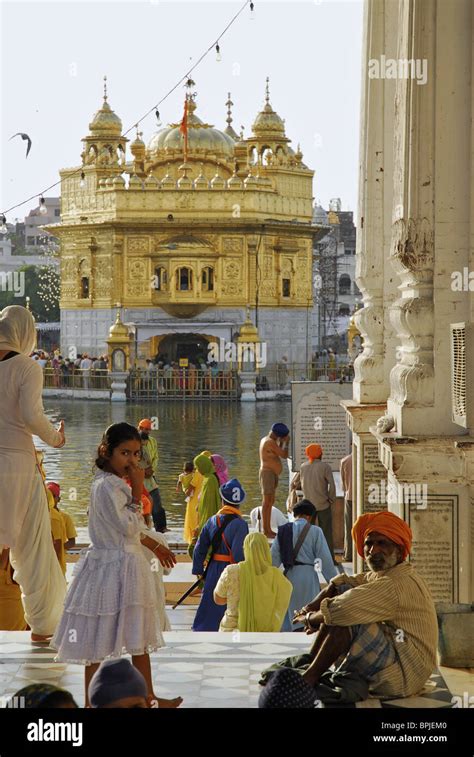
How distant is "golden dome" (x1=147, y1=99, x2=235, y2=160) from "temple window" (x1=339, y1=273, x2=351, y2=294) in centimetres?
2845

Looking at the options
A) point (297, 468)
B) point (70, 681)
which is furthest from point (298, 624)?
point (297, 468)

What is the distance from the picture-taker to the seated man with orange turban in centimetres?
585

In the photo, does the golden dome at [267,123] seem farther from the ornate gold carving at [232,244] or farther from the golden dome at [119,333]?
the golden dome at [119,333]

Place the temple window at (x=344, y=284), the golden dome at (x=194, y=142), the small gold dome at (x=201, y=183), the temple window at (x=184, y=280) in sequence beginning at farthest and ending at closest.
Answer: the temple window at (x=344, y=284) < the golden dome at (x=194, y=142) < the temple window at (x=184, y=280) < the small gold dome at (x=201, y=183)

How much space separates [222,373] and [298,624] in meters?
32.8

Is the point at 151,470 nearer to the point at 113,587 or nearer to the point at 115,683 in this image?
the point at 113,587

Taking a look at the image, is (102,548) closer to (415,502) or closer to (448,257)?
(415,502)

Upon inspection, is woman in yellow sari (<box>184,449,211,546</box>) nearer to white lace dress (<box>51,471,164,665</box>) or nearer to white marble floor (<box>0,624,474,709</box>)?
white marble floor (<box>0,624,474,709</box>)

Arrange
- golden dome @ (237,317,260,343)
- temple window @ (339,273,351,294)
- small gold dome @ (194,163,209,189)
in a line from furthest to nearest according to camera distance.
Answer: temple window @ (339,273,351,294)
small gold dome @ (194,163,209,189)
golden dome @ (237,317,260,343)

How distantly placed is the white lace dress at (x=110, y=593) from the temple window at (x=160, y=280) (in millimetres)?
41923

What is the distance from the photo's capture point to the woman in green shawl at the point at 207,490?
1105cm

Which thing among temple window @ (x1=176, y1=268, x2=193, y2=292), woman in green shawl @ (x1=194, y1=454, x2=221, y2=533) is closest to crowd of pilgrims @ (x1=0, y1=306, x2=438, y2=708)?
woman in green shawl @ (x1=194, y1=454, x2=221, y2=533)

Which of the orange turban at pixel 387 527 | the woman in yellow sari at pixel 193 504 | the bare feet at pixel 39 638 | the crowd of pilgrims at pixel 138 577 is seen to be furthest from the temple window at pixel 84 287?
the orange turban at pixel 387 527

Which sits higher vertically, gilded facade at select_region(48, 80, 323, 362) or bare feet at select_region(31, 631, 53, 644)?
gilded facade at select_region(48, 80, 323, 362)
